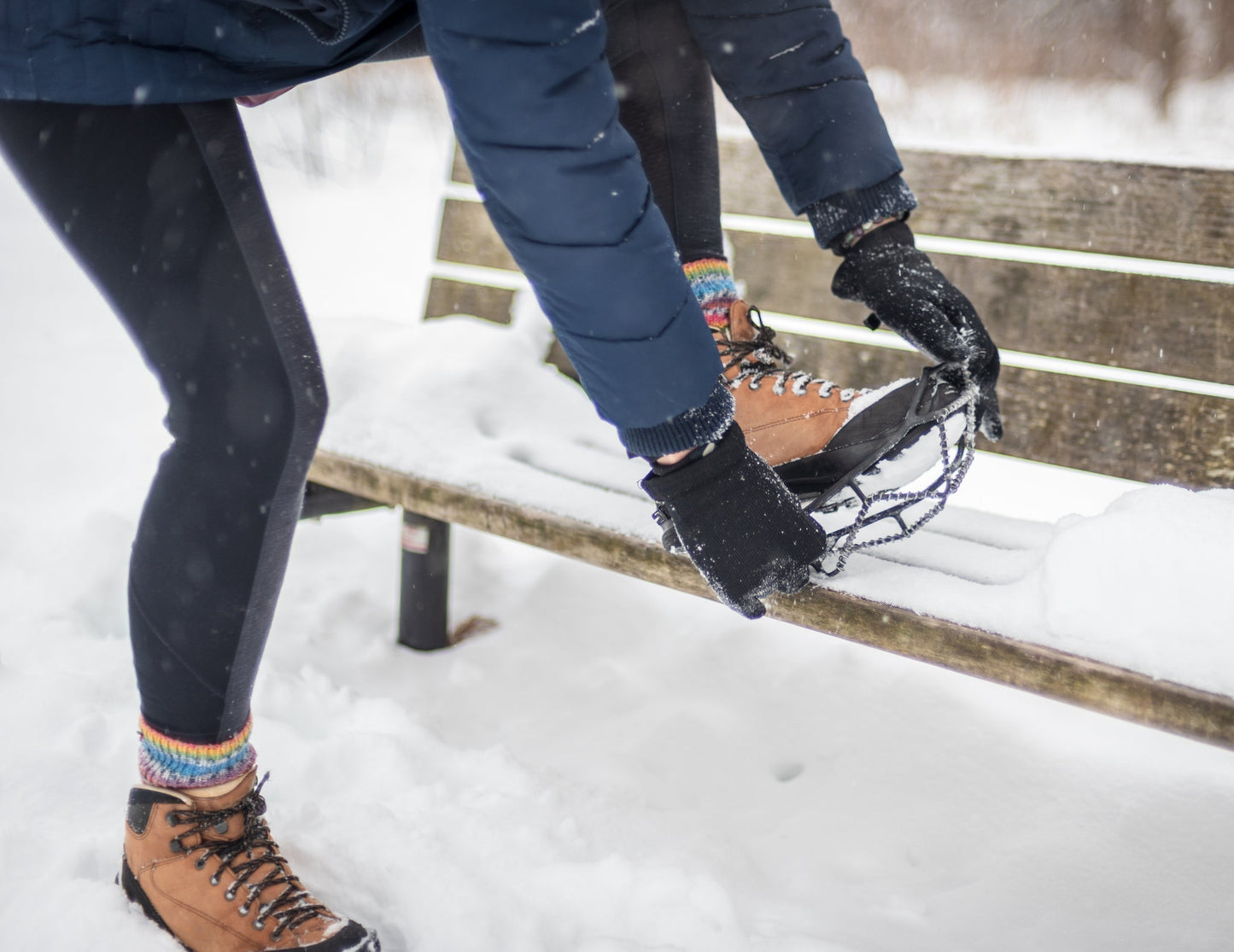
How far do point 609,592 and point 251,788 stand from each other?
988mm

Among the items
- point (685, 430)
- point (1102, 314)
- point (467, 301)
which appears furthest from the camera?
point (467, 301)

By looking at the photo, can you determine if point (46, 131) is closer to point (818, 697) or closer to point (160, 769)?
point (160, 769)

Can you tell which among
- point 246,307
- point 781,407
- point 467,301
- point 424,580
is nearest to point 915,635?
point 781,407

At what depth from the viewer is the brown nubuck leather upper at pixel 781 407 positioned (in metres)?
1.16

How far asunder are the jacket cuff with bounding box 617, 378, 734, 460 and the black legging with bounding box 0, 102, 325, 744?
1.19 ft

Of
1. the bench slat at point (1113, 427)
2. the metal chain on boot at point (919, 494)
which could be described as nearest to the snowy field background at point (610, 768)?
the metal chain on boot at point (919, 494)

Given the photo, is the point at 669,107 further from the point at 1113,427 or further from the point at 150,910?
the point at 150,910

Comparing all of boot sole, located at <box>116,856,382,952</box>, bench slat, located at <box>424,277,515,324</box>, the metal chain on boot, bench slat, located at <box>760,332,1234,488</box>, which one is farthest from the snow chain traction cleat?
bench slat, located at <box>424,277,515,324</box>

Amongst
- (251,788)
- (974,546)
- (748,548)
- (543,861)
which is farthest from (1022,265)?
(251,788)

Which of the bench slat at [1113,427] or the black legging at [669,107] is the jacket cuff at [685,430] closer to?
the black legging at [669,107]

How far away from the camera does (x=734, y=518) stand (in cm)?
95

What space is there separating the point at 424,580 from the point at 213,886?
0.77 metres

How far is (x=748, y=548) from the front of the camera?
0.95 m

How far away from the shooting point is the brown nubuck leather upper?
1.16 meters
